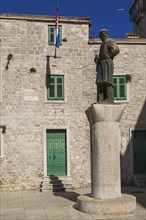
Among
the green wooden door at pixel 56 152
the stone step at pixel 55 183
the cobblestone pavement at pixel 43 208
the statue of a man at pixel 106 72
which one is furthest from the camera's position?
the green wooden door at pixel 56 152

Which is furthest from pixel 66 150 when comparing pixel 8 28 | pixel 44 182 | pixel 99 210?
pixel 99 210

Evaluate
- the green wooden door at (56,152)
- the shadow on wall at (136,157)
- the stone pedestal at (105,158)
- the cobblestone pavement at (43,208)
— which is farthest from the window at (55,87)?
the stone pedestal at (105,158)

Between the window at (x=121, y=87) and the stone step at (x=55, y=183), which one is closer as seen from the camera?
the stone step at (x=55, y=183)

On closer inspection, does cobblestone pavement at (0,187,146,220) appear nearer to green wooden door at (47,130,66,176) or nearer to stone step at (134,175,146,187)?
stone step at (134,175,146,187)

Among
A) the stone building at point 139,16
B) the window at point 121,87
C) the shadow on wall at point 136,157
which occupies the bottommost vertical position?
the shadow on wall at point 136,157

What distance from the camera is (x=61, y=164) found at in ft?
54.3

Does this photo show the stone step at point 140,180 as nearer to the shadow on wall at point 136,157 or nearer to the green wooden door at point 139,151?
the shadow on wall at point 136,157

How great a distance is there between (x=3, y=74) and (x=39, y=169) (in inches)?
183

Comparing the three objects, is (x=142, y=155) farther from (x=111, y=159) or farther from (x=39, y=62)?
(x=111, y=159)

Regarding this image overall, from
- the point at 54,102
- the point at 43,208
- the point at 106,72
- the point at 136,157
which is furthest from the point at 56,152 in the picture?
the point at 106,72

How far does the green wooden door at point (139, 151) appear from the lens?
1694cm

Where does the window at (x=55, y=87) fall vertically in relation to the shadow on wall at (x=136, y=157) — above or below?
above

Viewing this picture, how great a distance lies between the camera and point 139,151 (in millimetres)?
17062

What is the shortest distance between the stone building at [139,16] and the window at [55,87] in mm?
7145
